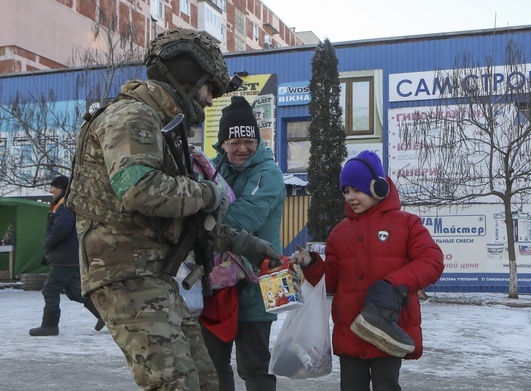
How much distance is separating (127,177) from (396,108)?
17508mm

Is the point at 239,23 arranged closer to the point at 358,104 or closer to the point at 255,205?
the point at 358,104

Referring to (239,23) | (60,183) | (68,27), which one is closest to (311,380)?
(60,183)

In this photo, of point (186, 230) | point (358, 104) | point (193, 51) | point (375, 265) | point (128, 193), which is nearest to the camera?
point (128, 193)

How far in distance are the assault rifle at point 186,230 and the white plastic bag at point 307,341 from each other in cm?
90

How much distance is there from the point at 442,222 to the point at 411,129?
2492 mm

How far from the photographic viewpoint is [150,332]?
2.64m

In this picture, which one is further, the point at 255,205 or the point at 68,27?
the point at 68,27

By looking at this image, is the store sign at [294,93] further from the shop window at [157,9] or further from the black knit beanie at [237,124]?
the shop window at [157,9]

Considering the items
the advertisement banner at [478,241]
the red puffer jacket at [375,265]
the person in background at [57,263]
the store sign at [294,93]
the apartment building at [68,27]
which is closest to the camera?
the red puffer jacket at [375,265]

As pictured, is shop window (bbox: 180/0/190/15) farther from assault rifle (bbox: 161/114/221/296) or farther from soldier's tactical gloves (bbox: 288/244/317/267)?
assault rifle (bbox: 161/114/221/296)

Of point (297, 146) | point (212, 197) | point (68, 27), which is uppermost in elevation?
point (68, 27)

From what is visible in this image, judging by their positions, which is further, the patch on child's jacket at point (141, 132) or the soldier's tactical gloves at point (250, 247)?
the soldier's tactical gloves at point (250, 247)

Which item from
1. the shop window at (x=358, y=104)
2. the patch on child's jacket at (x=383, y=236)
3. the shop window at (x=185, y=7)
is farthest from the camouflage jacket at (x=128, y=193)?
the shop window at (x=185, y=7)

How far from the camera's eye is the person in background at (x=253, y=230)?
3.91 meters
